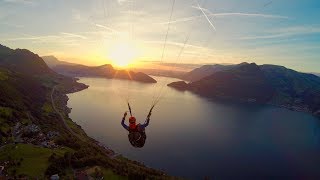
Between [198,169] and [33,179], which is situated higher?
[33,179]

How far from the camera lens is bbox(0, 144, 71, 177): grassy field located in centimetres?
6128

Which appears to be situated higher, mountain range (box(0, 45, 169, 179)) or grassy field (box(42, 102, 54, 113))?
mountain range (box(0, 45, 169, 179))

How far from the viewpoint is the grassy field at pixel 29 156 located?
6128 centimetres

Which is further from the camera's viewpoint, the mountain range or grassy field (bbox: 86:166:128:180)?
the mountain range

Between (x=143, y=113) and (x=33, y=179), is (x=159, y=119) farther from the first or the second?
(x=33, y=179)

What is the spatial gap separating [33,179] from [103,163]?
49.3 ft

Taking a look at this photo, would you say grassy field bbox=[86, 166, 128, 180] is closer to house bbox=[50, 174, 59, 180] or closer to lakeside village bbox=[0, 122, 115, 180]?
lakeside village bbox=[0, 122, 115, 180]

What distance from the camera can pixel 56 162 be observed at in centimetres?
6456

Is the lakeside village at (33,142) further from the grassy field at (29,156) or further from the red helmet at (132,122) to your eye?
the red helmet at (132,122)

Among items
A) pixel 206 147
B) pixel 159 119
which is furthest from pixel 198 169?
pixel 159 119

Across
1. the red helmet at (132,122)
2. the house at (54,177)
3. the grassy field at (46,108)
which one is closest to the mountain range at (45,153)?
the house at (54,177)

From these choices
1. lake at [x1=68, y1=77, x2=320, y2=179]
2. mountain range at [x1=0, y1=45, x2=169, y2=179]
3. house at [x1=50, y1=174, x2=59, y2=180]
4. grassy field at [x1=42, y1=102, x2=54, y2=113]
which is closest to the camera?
house at [x1=50, y1=174, x2=59, y2=180]

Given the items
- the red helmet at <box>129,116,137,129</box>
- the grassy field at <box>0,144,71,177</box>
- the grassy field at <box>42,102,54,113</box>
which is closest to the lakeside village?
the grassy field at <box>0,144,71,177</box>

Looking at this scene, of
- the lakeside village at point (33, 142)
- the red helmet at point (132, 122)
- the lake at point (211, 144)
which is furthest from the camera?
the lake at point (211, 144)
